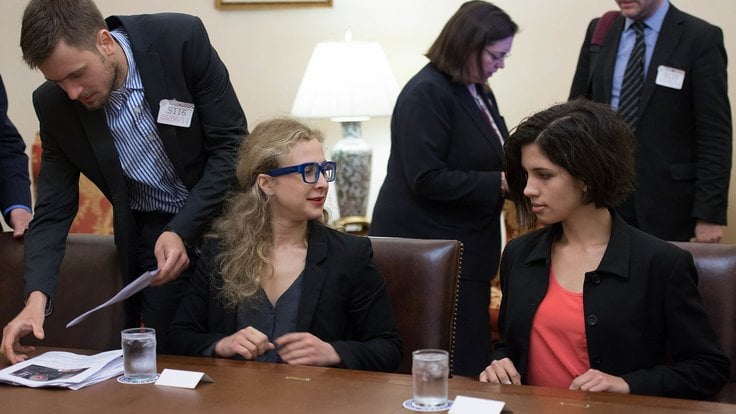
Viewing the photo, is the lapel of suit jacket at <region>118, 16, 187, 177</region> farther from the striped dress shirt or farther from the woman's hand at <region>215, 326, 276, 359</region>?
the woman's hand at <region>215, 326, 276, 359</region>

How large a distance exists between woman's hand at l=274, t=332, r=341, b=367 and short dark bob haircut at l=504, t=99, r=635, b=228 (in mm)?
691

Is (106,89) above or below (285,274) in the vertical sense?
above

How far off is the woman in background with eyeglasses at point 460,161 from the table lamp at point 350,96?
1.12 m

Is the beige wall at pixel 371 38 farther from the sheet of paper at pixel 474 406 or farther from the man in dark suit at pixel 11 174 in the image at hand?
the sheet of paper at pixel 474 406

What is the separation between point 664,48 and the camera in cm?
371

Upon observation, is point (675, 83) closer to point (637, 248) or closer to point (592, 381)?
point (637, 248)

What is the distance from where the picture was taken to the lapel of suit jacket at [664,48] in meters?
3.70


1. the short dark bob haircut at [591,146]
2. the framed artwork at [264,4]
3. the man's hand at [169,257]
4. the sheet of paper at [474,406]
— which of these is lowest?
the sheet of paper at [474,406]

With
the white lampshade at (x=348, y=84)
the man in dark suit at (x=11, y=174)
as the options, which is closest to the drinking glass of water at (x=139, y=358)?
the man in dark suit at (x=11, y=174)

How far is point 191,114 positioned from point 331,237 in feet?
1.71

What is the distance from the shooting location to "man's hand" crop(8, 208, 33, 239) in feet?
9.78

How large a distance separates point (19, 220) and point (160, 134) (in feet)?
2.12

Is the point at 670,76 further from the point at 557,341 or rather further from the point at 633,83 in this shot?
the point at 557,341

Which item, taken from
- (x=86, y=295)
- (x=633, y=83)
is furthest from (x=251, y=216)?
(x=633, y=83)
